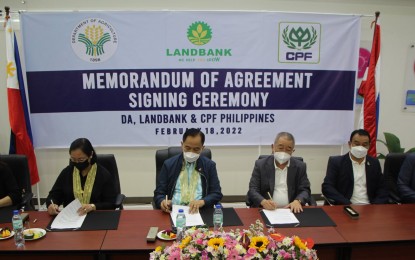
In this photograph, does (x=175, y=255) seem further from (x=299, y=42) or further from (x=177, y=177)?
(x=299, y=42)

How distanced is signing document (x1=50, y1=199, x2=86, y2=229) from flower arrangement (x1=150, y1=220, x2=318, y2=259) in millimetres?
955

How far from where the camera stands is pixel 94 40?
3.38 meters

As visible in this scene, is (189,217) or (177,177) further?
→ (177,177)

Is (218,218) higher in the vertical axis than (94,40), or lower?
lower

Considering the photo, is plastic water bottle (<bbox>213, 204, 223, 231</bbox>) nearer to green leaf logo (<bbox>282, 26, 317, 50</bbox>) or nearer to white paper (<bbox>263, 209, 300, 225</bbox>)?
white paper (<bbox>263, 209, 300, 225</bbox>)

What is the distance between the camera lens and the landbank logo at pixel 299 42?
11.5 feet

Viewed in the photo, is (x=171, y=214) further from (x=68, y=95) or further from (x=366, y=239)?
(x=68, y=95)

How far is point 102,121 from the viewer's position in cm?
352

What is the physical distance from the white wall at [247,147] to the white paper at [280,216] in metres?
1.60

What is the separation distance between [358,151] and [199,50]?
6.23 feet

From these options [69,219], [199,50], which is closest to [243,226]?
[69,219]

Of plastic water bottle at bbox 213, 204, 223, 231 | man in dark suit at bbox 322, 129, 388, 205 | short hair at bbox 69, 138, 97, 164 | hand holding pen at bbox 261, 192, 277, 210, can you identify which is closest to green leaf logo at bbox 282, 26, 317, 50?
man in dark suit at bbox 322, 129, 388, 205

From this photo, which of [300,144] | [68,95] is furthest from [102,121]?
[300,144]

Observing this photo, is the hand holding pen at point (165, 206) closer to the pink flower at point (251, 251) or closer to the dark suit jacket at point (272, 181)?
the dark suit jacket at point (272, 181)
